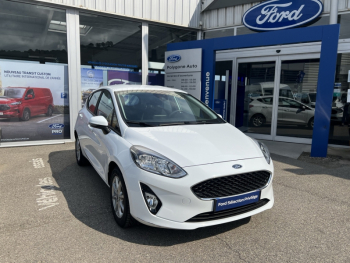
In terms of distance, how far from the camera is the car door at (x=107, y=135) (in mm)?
3350

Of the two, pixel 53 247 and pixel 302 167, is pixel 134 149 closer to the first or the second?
pixel 53 247

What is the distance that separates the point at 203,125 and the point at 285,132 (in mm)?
5567

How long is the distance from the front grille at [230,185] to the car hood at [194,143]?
0.19 metres

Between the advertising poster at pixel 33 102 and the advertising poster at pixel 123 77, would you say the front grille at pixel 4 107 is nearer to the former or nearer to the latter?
the advertising poster at pixel 33 102

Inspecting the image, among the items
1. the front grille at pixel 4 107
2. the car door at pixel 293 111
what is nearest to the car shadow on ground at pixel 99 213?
the front grille at pixel 4 107

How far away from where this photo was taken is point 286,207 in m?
3.74

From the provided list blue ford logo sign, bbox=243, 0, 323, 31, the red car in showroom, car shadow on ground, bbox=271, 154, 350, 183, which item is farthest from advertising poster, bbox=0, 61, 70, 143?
car shadow on ground, bbox=271, 154, 350, 183

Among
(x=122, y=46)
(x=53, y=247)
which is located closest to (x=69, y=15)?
(x=122, y=46)

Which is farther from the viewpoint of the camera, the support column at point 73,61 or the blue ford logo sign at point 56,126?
the blue ford logo sign at point 56,126

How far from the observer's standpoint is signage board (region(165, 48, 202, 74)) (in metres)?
8.18

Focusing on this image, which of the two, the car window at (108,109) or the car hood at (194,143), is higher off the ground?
the car window at (108,109)

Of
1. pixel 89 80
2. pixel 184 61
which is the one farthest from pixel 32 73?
pixel 184 61

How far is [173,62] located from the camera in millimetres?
8859

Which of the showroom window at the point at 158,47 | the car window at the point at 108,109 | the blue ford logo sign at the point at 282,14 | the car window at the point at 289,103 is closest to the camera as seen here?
the car window at the point at 108,109
